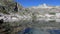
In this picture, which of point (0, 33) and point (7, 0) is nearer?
point (0, 33)

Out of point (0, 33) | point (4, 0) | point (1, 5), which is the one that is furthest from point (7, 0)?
point (0, 33)

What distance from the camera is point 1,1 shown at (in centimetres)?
1995

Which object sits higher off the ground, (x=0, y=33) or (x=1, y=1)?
(x=1, y=1)

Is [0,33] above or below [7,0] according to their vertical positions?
below

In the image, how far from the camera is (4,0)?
21000mm

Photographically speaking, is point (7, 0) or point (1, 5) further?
point (7, 0)

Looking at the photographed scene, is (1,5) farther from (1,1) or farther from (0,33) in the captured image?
(0,33)

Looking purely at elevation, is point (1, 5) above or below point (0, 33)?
above

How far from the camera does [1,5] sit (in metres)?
19.5

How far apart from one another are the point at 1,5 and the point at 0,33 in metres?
3.12

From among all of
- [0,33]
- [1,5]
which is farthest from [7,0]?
[0,33]

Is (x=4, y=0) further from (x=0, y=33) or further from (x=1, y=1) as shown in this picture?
(x=0, y=33)

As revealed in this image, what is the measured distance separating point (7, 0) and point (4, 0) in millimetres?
849

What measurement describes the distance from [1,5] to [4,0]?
1.68m
